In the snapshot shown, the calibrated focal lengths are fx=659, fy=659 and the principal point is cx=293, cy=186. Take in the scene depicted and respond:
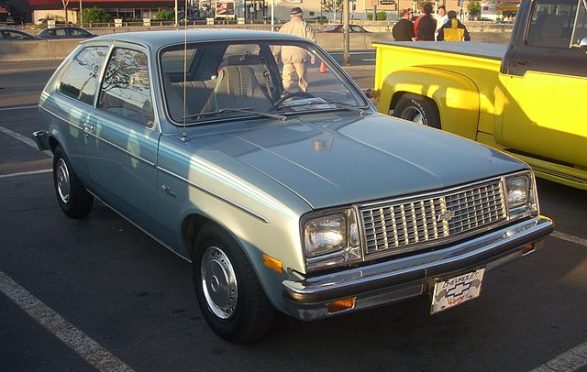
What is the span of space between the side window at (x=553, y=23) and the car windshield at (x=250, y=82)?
224 cm

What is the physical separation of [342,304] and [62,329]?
1780 mm

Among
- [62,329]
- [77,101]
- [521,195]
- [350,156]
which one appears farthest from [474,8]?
[62,329]

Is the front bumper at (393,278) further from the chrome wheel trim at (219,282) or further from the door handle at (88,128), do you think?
the door handle at (88,128)

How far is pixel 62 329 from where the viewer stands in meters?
3.88

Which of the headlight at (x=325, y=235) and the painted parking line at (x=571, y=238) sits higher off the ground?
the headlight at (x=325, y=235)

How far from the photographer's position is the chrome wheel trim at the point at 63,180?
573 cm

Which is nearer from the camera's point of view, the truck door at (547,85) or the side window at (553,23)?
the truck door at (547,85)

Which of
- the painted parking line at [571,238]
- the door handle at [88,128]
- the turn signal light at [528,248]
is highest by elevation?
the door handle at [88,128]

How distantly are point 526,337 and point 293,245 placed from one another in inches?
63.8

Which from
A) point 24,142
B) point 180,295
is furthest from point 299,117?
point 24,142

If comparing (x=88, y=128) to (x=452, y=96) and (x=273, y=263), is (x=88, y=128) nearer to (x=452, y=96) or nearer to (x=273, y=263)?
(x=273, y=263)

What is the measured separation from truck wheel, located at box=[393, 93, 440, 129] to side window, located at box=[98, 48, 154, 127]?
3448mm

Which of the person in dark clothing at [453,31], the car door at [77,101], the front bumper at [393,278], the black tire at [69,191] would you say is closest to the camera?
the front bumper at [393,278]

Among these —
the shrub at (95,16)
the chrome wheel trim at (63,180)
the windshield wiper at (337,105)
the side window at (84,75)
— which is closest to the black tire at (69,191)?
the chrome wheel trim at (63,180)
